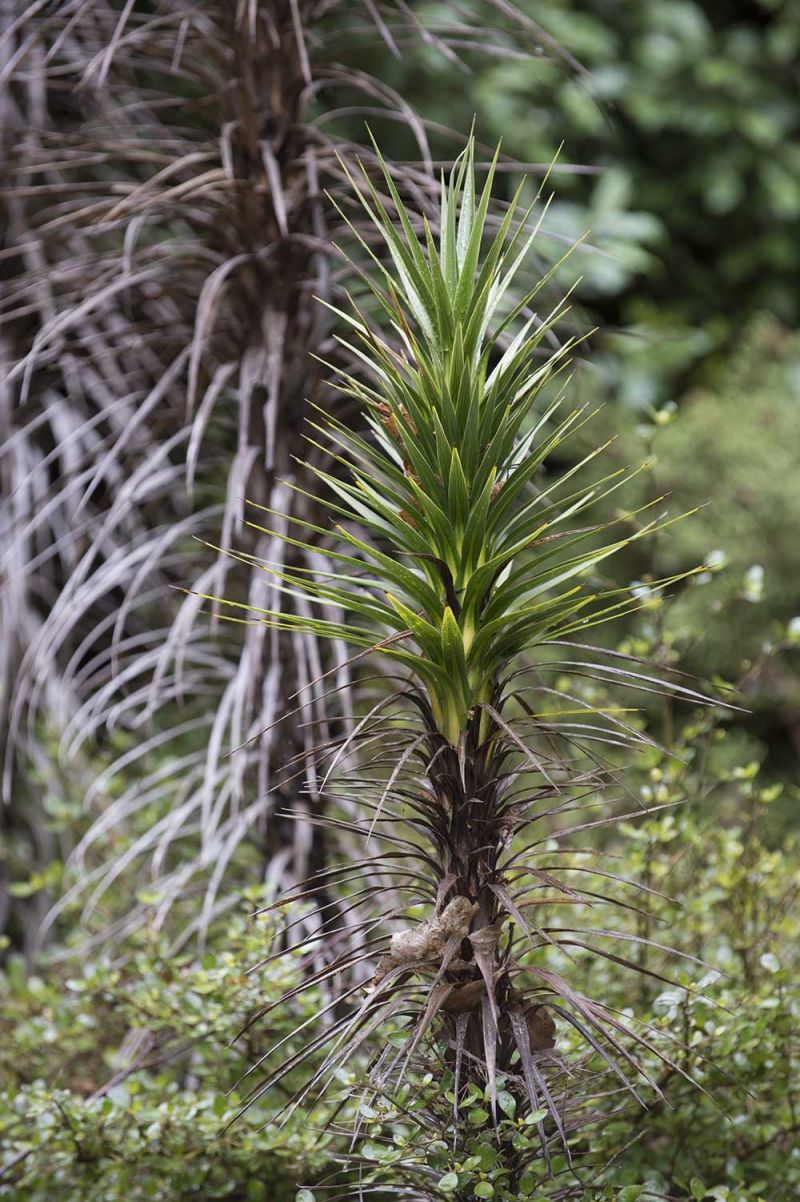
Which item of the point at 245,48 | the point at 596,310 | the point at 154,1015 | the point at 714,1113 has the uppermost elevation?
the point at 245,48

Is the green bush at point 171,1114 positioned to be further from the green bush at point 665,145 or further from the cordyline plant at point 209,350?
the green bush at point 665,145

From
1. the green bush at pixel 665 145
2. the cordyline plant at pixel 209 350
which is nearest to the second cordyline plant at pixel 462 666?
the cordyline plant at pixel 209 350

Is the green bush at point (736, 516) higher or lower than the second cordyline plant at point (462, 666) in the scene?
lower

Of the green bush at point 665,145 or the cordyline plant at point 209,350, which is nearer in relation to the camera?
the cordyline plant at point 209,350

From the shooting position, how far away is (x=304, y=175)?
2.13 metres

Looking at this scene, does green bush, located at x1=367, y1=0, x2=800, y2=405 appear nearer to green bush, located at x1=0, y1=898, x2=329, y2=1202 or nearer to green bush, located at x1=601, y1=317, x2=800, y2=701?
green bush, located at x1=601, y1=317, x2=800, y2=701

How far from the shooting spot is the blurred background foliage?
63.4 inches

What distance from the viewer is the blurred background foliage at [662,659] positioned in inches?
63.4

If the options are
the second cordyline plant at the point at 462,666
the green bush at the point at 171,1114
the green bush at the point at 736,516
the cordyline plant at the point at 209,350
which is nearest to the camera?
the second cordyline plant at the point at 462,666

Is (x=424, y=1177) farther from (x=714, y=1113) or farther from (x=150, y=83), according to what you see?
(x=150, y=83)

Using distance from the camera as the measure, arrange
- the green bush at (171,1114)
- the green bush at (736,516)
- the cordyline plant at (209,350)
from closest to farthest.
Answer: the green bush at (171,1114)
the cordyline plant at (209,350)
the green bush at (736,516)

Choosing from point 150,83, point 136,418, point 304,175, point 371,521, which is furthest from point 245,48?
point 150,83

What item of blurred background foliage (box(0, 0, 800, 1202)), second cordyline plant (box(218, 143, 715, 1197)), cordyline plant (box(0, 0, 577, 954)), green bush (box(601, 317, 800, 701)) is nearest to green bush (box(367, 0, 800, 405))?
blurred background foliage (box(0, 0, 800, 1202))

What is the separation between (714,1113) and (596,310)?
328 cm
